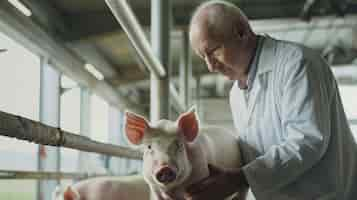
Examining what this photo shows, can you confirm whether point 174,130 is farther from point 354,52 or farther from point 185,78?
point 354,52

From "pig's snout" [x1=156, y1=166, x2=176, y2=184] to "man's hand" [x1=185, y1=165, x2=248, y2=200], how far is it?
4.4 inches

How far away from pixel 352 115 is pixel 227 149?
8085mm

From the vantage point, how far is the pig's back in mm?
1928

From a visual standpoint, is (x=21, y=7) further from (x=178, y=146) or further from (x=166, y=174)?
(x=166, y=174)

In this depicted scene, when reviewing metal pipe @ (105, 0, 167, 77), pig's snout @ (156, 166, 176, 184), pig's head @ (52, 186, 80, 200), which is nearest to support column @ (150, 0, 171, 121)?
metal pipe @ (105, 0, 167, 77)

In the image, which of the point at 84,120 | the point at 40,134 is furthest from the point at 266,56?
the point at 84,120

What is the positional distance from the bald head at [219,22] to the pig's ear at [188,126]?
270 mm

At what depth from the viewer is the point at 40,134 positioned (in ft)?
4.58

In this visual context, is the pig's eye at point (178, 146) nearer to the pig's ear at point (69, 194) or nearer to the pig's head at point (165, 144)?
the pig's head at point (165, 144)

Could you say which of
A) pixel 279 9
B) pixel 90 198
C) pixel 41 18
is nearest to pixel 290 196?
pixel 90 198

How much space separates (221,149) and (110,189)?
0.59 meters

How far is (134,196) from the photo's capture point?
2.37 metres

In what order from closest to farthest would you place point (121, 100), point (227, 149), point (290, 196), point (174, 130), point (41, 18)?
1. point (290, 196)
2. point (174, 130)
3. point (227, 149)
4. point (41, 18)
5. point (121, 100)

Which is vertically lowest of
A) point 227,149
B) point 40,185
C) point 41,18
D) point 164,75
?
point 40,185
